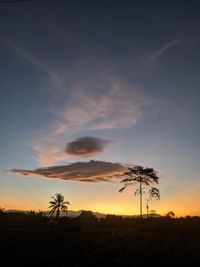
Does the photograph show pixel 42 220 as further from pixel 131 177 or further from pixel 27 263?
pixel 27 263

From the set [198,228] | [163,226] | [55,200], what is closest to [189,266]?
[198,228]

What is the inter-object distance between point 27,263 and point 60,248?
5.93m

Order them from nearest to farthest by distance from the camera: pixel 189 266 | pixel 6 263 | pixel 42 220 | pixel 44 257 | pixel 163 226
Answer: pixel 189 266 < pixel 6 263 < pixel 44 257 < pixel 163 226 < pixel 42 220

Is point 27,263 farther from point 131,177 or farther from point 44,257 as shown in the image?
point 131,177

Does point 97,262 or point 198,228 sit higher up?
point 198,228

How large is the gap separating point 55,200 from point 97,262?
6041cm

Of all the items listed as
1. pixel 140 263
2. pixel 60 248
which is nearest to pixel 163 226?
pixel 60 248

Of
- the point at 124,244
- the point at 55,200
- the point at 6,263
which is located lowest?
the point at 6,263

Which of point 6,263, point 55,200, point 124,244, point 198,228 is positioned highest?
point 55,200

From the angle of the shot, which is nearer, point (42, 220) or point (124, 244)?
point (124, 244)

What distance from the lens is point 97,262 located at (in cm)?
1973

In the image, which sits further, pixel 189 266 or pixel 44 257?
pixel 44 257

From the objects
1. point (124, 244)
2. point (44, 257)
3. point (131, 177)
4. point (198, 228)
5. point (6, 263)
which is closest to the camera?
point (6, 263)

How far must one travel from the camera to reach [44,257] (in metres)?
21.2
